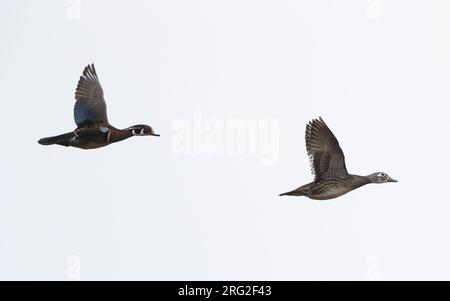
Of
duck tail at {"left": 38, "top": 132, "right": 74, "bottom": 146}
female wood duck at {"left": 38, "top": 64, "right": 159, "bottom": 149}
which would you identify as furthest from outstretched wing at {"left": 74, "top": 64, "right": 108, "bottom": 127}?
duck tail at {"left": 38, "top": 132, "right": 74, "bottom": 146}

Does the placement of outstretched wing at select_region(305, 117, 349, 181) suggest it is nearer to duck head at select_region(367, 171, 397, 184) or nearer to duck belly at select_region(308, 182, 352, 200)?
duck belly at select_region(308, 182, 352, 200)

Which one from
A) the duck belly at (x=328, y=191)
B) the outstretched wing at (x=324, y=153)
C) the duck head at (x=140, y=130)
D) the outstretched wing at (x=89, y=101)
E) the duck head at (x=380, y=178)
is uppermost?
the outstretched wing at (x=89, y=101)

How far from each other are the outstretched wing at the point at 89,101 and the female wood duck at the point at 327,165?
2972mm

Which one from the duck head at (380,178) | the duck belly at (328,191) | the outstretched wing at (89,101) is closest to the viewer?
the duck belly at (328,191)

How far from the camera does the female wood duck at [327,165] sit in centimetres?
1588

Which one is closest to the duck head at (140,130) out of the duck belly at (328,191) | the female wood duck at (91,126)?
the female wood duck at (91,126)

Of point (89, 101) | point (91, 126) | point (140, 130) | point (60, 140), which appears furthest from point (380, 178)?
point (60, 140)

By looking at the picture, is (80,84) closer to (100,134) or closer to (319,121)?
(100,134)

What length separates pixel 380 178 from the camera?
1609 centimetres

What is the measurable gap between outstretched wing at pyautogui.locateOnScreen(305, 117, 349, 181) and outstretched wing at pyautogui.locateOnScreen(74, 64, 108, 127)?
117 inches

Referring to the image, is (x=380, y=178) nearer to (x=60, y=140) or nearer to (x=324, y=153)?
(x=324, y=153)

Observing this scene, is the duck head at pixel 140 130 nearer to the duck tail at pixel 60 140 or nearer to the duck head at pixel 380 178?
the duck tail at pixel 60 140

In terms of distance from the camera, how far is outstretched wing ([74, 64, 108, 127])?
16172mm

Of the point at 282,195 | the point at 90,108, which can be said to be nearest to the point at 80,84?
the point at 90,108
